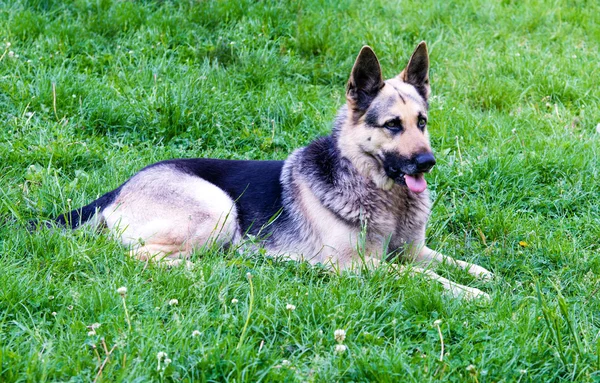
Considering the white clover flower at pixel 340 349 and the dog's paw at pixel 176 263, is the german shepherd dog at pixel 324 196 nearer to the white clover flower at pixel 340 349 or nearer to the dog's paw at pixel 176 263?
the dog's paw at pixel 176 263

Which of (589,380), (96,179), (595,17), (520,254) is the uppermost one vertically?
(595,17)

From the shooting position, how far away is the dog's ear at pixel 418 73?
15.5 ft

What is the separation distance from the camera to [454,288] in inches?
152

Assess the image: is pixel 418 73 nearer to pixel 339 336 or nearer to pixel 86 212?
pixel 339 336

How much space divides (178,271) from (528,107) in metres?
4.28

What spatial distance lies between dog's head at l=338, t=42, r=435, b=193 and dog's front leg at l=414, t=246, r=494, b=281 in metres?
0.48

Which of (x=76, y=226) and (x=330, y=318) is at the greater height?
(x=330, y=318)

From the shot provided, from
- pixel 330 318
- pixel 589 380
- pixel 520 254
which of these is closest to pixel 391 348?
pixel 330 318

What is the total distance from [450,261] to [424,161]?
73 cm

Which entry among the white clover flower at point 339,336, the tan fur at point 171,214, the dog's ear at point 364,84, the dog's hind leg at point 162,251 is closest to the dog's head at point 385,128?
the dog's ear at point 364,84

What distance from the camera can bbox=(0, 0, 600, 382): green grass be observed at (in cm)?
306

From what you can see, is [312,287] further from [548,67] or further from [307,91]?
[548,67]

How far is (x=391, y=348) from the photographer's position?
10.3ft

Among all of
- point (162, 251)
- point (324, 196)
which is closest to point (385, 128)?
point (324, 196)
